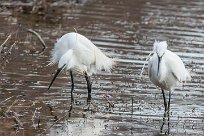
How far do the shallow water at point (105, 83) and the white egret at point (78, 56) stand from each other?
45 centimetres

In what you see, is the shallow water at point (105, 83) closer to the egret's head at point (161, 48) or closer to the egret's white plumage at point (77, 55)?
the egret's white plumage at point (77, 55)

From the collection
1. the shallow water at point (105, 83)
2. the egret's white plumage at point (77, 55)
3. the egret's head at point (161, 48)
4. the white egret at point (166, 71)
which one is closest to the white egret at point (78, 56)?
the egret's white plumage at point (77, 55)

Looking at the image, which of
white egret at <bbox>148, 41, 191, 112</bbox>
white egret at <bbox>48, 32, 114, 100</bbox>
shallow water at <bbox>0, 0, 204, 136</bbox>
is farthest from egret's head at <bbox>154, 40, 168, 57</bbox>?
white egret at <bbox>48, 32, 114, 100</bbox>

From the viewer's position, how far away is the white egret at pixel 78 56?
12969mm

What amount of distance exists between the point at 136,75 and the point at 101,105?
9.00 ft

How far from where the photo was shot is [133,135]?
34.3 ft

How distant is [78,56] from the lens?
1318 centimetres

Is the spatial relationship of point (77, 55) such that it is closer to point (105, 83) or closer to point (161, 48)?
point (105, 83)

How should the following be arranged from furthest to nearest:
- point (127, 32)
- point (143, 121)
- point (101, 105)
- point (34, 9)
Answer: point (34, 9) < point (127, 32) < point (101, 105) < point (143, 121)

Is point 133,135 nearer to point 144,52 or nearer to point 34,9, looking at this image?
point 144,52

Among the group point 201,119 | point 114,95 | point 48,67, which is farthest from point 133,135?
point 48,67

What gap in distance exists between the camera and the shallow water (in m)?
11.0

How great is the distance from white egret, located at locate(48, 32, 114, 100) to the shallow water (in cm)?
45

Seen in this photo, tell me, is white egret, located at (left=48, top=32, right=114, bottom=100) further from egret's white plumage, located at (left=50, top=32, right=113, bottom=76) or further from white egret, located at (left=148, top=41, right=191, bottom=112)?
white egret, located at (left=148, top=41, right=191, bottom=112)
